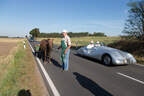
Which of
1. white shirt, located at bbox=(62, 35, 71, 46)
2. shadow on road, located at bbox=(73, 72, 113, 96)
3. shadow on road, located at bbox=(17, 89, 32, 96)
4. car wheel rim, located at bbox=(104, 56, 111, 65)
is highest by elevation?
white shirt, located at bbox=(62, 35, 71, 46)

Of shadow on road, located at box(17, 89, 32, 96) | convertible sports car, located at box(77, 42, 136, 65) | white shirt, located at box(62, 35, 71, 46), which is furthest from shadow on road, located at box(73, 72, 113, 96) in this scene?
convertible sports car, located at box(77, 42, 136, 65)

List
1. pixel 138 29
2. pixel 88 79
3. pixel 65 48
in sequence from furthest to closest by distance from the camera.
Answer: pixel 138 29, pixel 65 48, pixel 88 79

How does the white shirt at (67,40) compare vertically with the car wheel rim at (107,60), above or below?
above

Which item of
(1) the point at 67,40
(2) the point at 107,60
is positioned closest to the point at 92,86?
(1) the point at 67,40

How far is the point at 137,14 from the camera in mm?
11977

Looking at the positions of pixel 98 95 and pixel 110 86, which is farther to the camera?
pixel 110 86

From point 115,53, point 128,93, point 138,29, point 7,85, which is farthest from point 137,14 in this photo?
point 7,85

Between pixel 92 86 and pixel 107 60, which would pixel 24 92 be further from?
pixel 107 60

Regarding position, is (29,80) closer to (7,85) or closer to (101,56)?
(7,85)

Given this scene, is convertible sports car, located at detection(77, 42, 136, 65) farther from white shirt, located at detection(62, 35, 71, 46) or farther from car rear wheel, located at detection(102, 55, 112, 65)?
white shirt, located at detection(62, 35, 71, 46)

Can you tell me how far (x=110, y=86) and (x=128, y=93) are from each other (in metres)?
0.63

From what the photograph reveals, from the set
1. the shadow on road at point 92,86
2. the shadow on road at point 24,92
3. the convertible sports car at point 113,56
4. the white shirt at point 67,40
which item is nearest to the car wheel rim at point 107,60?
the convertible sports car at point 113,56

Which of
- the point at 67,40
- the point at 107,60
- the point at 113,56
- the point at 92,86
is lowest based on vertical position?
the point at 92,86

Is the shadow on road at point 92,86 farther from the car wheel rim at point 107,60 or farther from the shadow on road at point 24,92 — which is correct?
the car wheel rim at point 107,60
